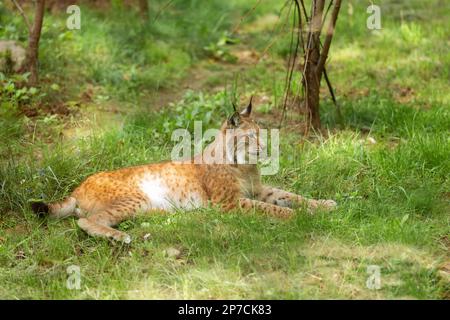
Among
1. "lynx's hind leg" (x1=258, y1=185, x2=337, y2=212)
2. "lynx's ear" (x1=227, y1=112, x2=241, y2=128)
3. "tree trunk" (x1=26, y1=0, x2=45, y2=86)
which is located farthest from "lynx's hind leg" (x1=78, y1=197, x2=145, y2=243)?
"tree trunk" (x1=26, y1=0, x2=45, y2=86)

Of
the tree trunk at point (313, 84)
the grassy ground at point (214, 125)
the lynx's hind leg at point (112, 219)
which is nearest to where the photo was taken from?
the grassy ground at point (214, 125)

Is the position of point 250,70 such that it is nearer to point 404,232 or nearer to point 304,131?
point 304,131

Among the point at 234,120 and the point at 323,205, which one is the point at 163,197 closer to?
the point at 234,120

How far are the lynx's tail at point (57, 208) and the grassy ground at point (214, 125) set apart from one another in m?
0.08

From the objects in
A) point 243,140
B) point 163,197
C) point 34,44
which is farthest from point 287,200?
point 34,44

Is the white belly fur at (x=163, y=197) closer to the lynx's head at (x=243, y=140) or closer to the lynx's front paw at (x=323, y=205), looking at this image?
the lynx's head at (x=243, y=140)

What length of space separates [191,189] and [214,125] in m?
1.58

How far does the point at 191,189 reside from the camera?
624 centimetres

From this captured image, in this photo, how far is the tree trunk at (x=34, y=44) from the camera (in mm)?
7895

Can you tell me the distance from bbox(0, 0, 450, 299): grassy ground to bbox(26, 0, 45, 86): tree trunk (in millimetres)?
243

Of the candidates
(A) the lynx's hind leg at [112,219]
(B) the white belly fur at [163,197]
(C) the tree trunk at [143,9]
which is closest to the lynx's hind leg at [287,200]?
(B) the white belly fur at [163,197]

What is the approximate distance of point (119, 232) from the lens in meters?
5.56

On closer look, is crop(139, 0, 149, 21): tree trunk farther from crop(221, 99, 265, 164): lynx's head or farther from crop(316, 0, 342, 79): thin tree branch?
crop(221, 99, 265, 164): lynx's head
